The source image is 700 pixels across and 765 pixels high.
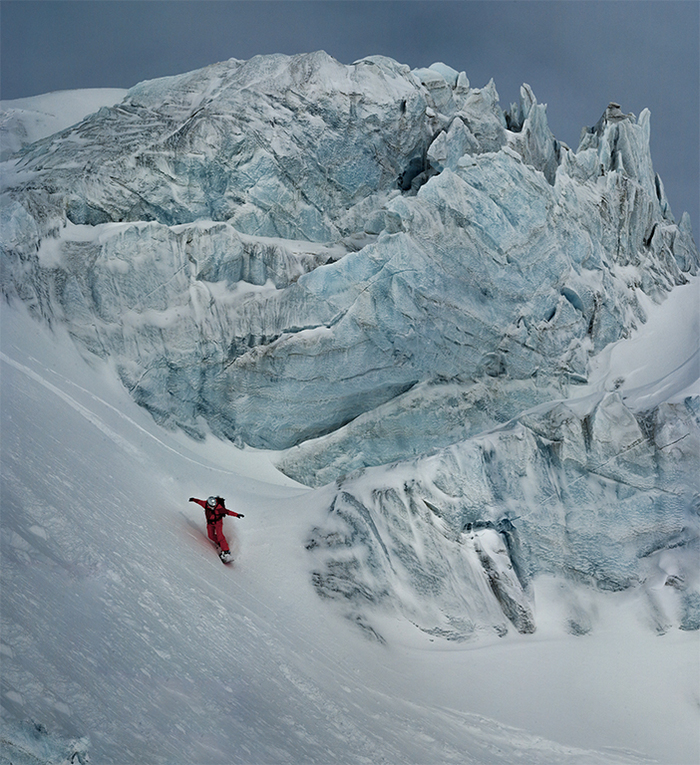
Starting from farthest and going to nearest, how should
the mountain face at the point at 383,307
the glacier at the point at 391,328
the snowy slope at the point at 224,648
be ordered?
the mountain face at the point at 383,307 < the glacier at the point at 391,328 < the snowy slope at the point at 224,648

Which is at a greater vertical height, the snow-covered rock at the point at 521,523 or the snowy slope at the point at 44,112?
the snowy slope at the point at 44,112

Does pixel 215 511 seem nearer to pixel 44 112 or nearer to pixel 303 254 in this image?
pixel 303 254

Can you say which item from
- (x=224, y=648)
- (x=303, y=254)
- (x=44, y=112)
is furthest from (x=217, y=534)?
(x=44, y=112)

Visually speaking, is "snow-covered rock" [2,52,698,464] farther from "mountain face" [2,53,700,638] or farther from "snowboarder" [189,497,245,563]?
"snowboarder" [189,497,245,563]

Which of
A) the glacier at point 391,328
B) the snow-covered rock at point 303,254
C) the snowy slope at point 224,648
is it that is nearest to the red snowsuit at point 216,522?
the snowy slope at point 224,648

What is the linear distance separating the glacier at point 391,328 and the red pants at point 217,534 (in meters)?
1.41

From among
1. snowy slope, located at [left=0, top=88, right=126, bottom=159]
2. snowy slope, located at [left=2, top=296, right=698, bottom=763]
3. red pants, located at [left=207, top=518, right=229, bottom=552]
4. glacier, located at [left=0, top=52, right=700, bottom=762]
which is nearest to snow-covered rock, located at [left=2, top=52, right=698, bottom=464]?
glacier, located at [left=0, top=52, right=700, bottom=762]

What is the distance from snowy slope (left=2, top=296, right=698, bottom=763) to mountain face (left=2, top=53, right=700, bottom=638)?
979mm

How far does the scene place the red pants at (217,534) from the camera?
43.3 ft

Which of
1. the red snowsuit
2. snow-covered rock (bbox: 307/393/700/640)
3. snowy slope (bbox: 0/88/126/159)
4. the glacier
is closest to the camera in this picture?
the red snowsuit

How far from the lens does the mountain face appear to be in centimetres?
1416

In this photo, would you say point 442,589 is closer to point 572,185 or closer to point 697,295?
point 572,185

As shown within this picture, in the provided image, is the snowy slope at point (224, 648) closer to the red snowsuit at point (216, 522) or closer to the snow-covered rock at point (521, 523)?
the red snowsuit at point (216, 522)

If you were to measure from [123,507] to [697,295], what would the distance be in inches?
789
